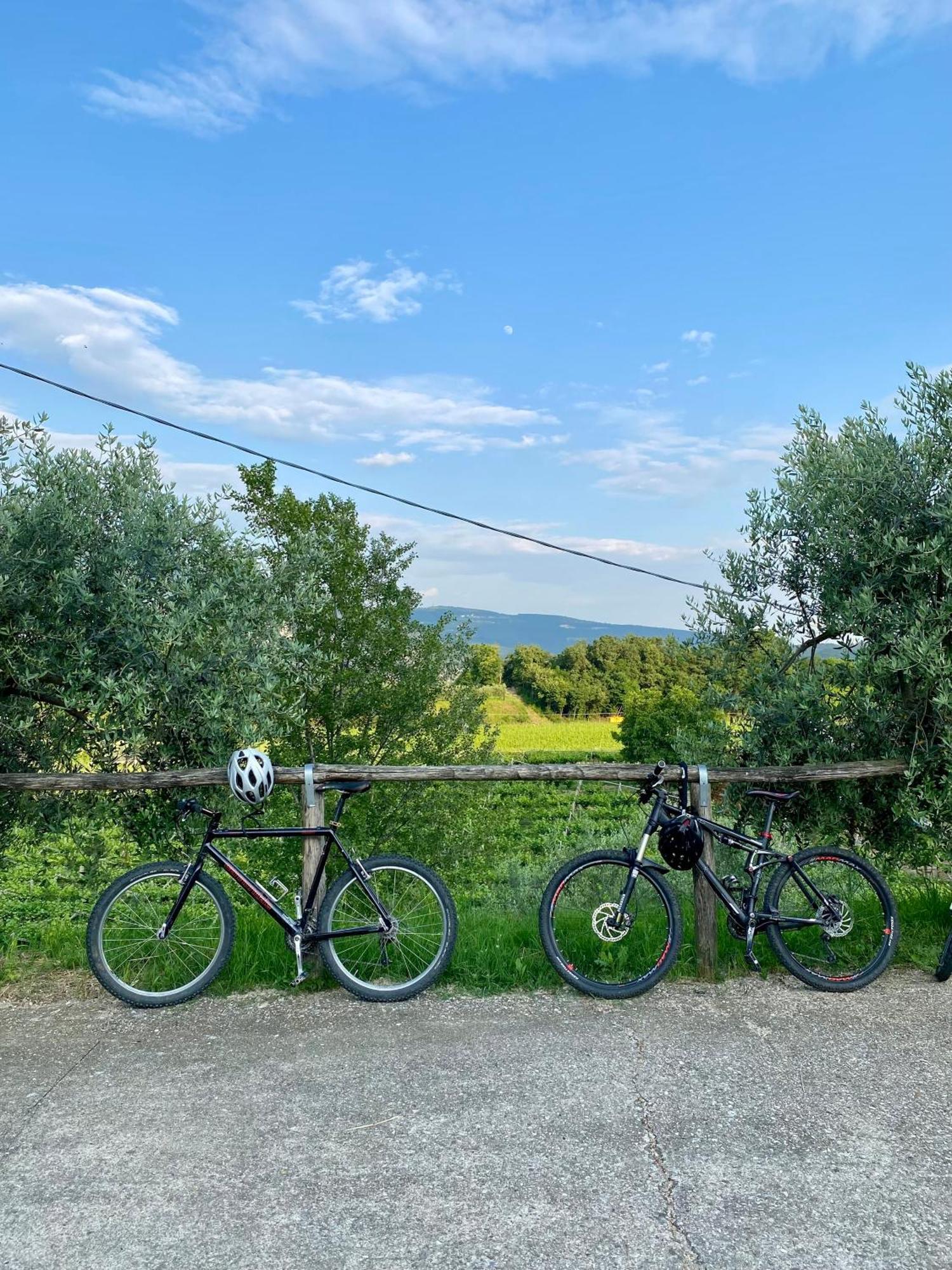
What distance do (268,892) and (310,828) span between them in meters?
0.41

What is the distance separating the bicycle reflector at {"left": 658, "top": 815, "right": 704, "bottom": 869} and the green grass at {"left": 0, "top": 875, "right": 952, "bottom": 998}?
65 cm

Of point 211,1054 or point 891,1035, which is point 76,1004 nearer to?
point 211,1054

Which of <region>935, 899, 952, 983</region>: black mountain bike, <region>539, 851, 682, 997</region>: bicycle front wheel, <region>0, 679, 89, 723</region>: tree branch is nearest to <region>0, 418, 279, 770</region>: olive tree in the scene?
<region>0, 679, 89, 723</region>: tree branch

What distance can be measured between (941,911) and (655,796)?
2309 millimetres

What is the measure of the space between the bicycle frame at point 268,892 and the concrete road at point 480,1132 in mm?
369

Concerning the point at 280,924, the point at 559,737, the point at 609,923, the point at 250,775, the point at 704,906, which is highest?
the point at 250,775

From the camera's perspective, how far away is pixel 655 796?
17.8 ft

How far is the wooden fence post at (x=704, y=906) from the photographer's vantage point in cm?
529

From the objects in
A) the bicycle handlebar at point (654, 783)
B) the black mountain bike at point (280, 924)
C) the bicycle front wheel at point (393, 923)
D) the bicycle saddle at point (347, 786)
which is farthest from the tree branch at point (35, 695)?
the bicycle handlebar at point (654, 783)

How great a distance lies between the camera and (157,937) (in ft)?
16.7

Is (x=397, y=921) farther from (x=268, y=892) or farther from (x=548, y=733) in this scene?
(x=548, y=733)

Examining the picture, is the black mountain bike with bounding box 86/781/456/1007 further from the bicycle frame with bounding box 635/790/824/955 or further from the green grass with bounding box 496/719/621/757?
the green grass with bounding box 496/719/621/757

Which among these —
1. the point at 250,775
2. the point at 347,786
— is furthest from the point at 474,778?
the point at 250,775

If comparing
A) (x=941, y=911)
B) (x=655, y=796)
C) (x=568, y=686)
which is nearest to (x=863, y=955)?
(x=941, y=911)
